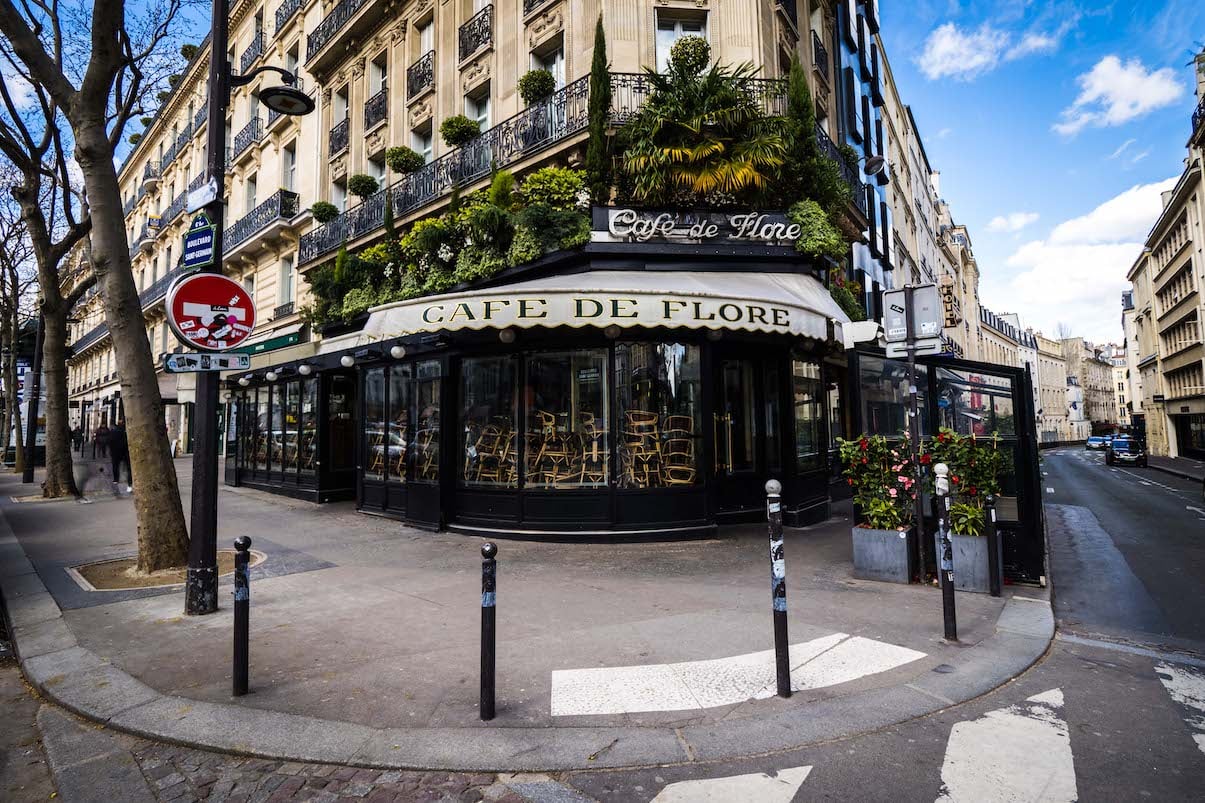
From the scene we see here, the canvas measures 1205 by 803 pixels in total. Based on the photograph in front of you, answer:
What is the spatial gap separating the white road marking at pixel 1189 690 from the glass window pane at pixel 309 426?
47.7 ft

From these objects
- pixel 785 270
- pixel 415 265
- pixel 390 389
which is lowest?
pixel 390 389

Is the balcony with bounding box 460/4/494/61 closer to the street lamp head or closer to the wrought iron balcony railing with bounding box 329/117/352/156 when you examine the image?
the wrought iron balcony railing with bounding box 329/117/352/156

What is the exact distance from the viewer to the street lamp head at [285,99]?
666 cm

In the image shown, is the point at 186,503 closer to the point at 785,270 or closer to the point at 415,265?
the point at 415,265

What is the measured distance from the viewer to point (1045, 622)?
529 cm

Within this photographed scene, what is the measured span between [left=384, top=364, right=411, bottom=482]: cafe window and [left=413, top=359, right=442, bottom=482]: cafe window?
42 centimetres

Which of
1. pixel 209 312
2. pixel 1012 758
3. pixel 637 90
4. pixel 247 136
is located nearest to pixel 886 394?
pixel 1012 758

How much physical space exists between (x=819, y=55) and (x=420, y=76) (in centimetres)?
1025

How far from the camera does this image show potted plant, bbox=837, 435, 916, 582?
6629mm

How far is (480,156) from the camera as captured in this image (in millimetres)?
13531

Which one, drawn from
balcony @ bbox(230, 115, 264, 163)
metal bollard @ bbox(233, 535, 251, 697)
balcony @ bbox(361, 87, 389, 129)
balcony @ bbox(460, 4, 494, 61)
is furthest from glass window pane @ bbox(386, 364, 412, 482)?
balcony @ bbox(230, 115, 264, 163)

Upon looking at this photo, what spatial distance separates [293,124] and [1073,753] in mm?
25852

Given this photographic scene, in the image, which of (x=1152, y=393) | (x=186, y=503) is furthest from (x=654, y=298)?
(x=1152, y=393)

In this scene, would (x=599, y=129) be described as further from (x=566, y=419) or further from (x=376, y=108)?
(x=376, y=108)
